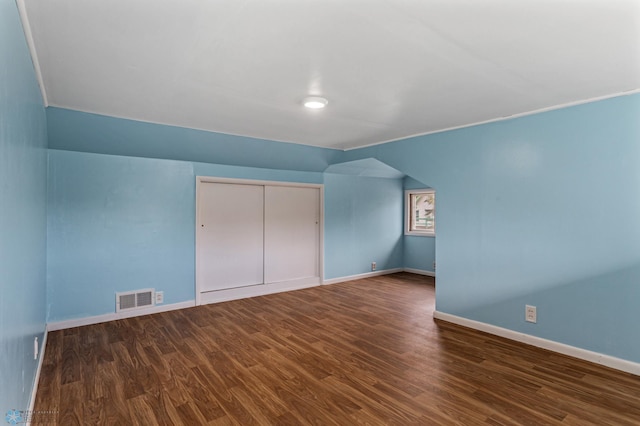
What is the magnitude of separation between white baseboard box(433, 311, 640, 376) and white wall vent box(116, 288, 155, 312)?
3638 mm

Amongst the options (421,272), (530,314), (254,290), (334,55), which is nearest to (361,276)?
(421,272)

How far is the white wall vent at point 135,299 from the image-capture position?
4062 mm

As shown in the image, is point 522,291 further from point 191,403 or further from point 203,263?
point 203,263

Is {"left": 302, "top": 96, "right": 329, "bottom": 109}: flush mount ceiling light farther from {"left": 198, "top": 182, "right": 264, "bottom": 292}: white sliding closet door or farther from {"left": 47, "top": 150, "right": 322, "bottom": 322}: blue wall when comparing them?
{"left": 198, "top": 182, "right": 264, "bottom": 292}: white sliding closet door

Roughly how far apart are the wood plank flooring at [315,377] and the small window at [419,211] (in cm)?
337

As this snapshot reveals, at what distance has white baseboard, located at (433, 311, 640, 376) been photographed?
2734 mm

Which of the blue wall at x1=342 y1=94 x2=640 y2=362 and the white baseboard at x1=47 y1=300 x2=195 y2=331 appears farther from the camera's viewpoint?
the white baseboard at x1=47 y1=300 x2=195 y2=331

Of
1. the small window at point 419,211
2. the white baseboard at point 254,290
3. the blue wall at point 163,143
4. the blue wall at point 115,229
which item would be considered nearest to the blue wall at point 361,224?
the small window at point 419,211

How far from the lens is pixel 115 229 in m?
4.04

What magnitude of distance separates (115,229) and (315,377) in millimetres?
3005

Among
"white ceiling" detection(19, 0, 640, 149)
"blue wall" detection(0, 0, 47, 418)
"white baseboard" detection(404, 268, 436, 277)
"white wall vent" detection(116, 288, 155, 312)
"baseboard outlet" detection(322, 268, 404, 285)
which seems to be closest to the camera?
"blue wall" detection(0, 0, 47, 418)

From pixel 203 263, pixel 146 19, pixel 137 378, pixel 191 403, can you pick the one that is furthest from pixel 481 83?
pixel 203 263

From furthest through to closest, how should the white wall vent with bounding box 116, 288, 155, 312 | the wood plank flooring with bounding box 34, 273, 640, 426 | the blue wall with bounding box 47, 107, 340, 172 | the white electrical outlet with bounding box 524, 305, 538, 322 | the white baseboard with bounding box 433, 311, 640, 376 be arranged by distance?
1. the white wall vent with bounding box 116, 288, 155, 312
2. the blue wall with bounding box 47, 107, 340, 172
3. the white electrical outlet with bounding box 524, 305, 538, 322
4. the white baseboard with bounding box 433, 311, 640, 376
5. the wood plank flooring with bounding box 34, 273, 640, 426

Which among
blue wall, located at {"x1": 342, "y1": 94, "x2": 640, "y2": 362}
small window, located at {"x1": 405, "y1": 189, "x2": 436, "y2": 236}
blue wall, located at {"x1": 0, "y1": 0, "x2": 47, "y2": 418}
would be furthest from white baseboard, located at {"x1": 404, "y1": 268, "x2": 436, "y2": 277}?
blue wall, located at {"x1": 0, "y1": 0, "x2": 47, "y2": 418}
